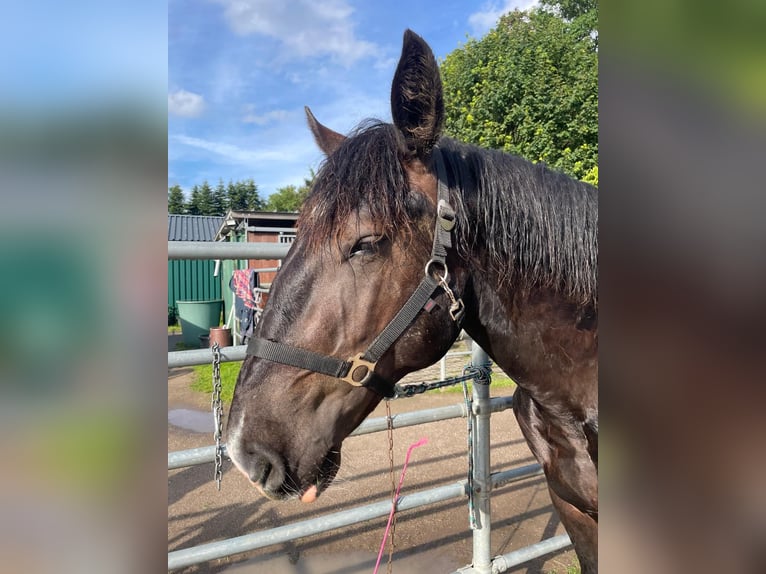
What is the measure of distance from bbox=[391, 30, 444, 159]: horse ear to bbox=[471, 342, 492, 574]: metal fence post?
146 centimetres

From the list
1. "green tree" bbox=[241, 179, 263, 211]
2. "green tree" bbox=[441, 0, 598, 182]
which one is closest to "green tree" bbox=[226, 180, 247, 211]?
"green tree" bbox=[241, 179, 263, 211]

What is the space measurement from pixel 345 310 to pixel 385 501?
1702 millimetres

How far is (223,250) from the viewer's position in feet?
6.59

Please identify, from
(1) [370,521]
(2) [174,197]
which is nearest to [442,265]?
(1) [370,521]

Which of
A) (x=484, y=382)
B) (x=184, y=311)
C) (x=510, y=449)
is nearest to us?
(x=484, y=382)

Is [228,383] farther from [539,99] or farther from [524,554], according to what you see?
[539,99]

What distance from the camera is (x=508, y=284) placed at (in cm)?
162

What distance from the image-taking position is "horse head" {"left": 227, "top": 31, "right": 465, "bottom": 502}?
4.62 ft

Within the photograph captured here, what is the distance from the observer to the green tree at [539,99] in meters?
9.15

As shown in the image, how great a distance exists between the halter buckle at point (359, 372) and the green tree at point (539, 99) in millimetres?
8171

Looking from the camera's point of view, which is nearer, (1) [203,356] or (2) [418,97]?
(2) [418,97]
